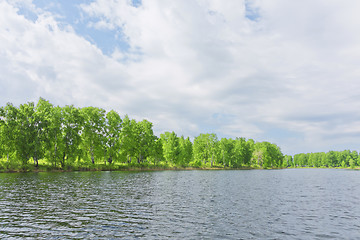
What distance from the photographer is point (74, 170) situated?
91.1m

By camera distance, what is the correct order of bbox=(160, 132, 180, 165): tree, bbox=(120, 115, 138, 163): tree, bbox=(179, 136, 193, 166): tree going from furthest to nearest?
1. bbox=(179, 136, 193, 166): tree
2. bbox=(160, 132, 180, 165): tree
3. bbox=(120, 115, 138, 163): tree

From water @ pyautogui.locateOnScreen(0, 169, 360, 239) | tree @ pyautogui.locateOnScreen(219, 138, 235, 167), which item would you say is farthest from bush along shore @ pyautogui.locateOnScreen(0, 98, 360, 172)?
water @ pyautogui.locateOnScreen(0, 169, 360, 239)

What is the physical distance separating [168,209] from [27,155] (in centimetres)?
7449

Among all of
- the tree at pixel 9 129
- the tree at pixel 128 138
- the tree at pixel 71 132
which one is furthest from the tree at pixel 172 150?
the tree at pixel 9 129

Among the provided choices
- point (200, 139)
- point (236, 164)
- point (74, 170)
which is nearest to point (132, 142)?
point (74, 170)

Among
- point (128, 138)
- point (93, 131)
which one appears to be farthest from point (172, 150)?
point (93, 131)

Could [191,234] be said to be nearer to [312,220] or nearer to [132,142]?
[312,220]

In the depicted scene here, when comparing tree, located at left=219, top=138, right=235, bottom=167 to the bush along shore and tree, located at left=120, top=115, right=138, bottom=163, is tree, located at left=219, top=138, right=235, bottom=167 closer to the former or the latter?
the bush along shore

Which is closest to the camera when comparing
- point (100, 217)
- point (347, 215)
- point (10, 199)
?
point (100, 217)

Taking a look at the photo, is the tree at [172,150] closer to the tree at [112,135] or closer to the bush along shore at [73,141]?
the bush along shore at [73,141]

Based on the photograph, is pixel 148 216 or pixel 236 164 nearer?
pixel 148 216

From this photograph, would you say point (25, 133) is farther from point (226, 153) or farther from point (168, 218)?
point (226, 153)

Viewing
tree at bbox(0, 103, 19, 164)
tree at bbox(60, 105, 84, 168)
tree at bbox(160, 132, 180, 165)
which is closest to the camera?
tree at bbox(0, 103, 19, 164)

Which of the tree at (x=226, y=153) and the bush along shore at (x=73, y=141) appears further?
the tree at (x=226, y=153)
